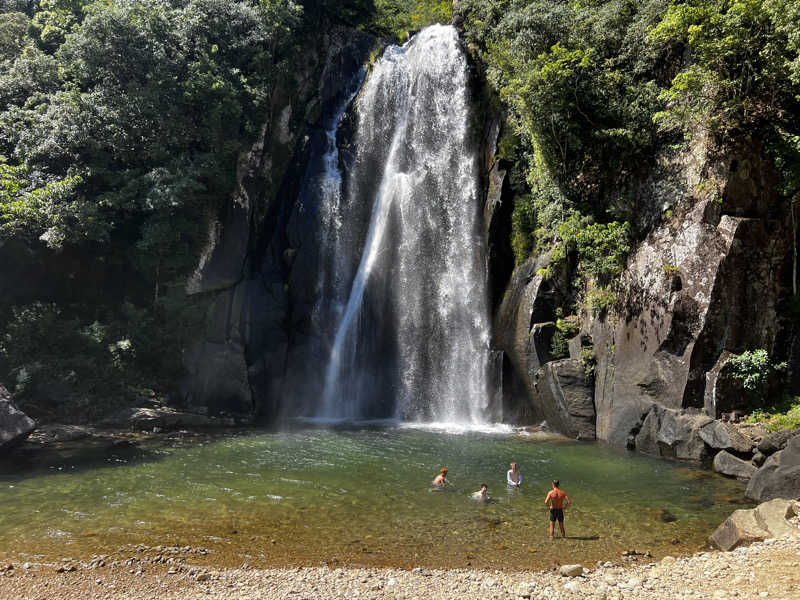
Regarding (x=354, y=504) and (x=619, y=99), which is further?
(x=619, y=99)

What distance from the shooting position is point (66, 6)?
25.8m

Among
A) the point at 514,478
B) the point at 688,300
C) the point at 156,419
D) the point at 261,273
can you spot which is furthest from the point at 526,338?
the point at 156,419

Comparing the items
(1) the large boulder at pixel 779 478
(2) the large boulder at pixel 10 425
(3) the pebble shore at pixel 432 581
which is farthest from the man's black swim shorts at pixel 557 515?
(2) the large boulder at pixel 10 425

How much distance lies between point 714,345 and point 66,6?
31857 millimetres

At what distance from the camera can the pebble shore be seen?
21.4 ft

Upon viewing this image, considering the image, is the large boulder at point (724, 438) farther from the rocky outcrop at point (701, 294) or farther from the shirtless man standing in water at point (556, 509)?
the shirtless man standing in water at point (556, 509)

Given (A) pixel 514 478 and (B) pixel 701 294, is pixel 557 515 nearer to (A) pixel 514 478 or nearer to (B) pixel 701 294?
(A) pixel 514 478

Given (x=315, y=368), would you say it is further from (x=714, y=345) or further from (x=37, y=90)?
(x=37, y=90)

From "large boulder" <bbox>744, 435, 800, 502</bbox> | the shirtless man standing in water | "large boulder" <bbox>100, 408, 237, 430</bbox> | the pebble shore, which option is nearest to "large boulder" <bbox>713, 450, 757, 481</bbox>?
"large boulder" <bbox>744, 435, 800, 502</bbox>

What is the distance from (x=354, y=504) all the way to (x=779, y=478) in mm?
8272

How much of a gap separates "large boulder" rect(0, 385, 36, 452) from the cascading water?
36.0 feet

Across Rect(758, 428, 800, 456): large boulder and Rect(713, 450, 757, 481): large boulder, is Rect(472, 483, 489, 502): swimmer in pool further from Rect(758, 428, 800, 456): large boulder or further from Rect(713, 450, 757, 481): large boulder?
Rect(758, 428, 800, 456): large boulder

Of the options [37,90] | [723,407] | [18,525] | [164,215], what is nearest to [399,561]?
[18,525]

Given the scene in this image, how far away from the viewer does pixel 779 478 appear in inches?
394
